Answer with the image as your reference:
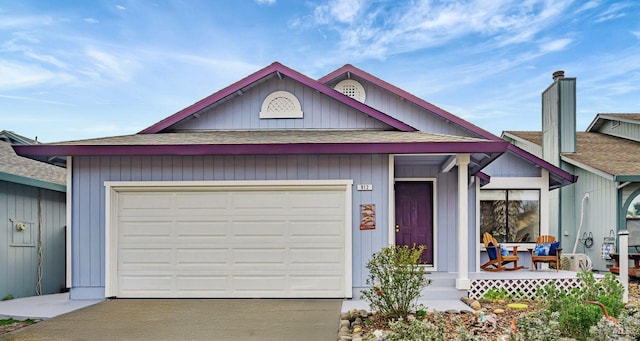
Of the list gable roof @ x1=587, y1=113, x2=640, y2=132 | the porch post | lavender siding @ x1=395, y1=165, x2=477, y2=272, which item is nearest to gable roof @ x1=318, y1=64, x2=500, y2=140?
lavender siding @ x1=395, y1=165, x2=477, y2=272

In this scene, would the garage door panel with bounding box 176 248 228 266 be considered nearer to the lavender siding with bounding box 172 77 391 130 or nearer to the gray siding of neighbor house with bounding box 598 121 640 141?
the lavender siding with bounding box 172 77 391 130

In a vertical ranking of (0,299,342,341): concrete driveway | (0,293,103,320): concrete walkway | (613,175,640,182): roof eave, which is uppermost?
(613,175,640,182): roof eave

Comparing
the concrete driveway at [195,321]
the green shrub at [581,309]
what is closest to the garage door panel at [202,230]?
the concrete driveway at [195,321]

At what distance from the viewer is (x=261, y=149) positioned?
8.40 metres

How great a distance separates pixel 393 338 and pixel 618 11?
17254 millimetres

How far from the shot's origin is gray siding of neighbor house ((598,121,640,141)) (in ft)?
55.1

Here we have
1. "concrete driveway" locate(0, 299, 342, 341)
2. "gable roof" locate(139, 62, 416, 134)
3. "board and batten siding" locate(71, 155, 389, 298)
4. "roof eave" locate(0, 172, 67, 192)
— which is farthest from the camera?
"gable roof" locate(139, 62, 416, 134)

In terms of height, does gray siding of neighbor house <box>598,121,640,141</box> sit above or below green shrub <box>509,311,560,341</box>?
above

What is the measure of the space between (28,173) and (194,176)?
4.14 meters

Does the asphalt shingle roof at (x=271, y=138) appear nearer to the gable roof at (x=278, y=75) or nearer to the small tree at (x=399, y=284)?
the gable roof at (x=278, y=75)

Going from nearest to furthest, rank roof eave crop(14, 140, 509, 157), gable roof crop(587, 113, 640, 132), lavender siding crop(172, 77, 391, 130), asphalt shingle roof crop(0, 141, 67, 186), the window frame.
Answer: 1. roof eave crop(14, 140, 509, 157)
2. lavender siding crop(172, 77, 391, 130)
3. asphalt shingle roof crop(0, 141, 67, 186)
4. the window frame
5. gable roof crop(587, 113, 640, 132)

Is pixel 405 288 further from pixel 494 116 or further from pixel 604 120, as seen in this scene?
pixel 494 116

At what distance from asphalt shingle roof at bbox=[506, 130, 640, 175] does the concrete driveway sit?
899 centimetres

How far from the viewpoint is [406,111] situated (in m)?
12.2
